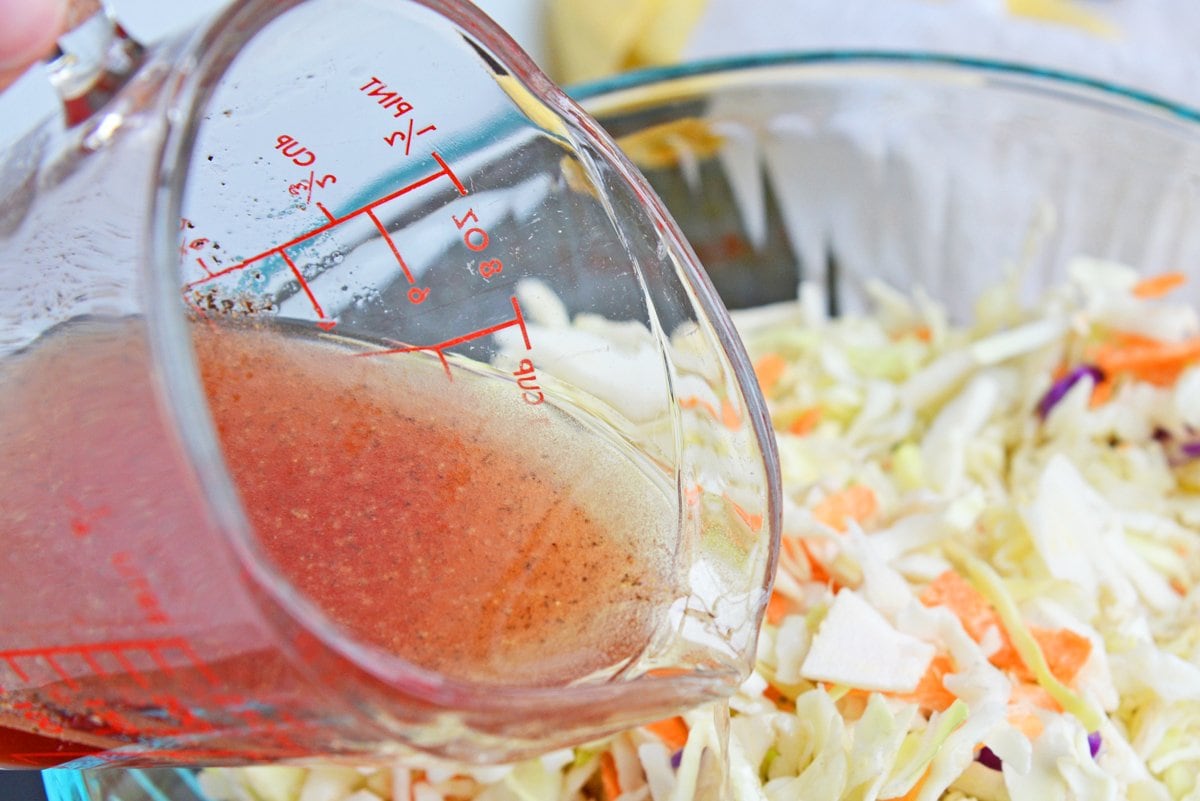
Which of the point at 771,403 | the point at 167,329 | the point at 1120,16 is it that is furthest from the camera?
the point at 1120,16

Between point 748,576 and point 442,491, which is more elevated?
point 442,491

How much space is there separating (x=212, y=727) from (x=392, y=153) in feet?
1.17

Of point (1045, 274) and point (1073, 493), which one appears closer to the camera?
point (1073, 493)

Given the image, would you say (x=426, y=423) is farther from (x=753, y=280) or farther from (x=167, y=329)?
(x=753, y=280)

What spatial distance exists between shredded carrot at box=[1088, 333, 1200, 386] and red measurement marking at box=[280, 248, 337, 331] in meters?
0.85

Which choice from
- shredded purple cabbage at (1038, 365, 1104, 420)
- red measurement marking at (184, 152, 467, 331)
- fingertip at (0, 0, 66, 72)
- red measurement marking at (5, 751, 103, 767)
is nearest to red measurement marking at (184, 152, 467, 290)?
red measurement marking at (184, 152, 467, 331)

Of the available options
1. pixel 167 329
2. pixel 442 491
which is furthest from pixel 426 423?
pixel 167 329

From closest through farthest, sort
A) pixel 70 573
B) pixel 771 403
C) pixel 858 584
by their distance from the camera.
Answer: pixel 70 573 → pixel 858 584 → pixel 771 403

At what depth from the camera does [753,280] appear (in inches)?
56.0

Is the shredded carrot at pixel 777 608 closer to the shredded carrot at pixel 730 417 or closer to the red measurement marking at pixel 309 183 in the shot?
the shredded carrot at pixel 730 417

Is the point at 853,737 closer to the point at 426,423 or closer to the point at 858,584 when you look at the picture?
the point at 858,584

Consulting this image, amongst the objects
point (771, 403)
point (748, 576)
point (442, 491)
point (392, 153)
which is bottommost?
point (771, 403)

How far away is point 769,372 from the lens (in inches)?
50.1

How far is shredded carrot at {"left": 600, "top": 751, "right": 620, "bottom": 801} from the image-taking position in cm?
86
